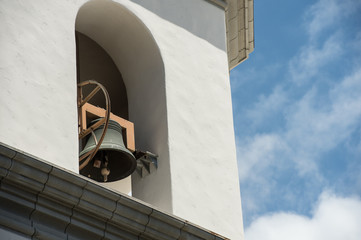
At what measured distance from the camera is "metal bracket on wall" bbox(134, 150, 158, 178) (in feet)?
42.7

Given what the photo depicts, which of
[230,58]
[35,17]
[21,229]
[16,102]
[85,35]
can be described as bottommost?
[21,229]

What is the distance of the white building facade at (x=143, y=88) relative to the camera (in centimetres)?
1170

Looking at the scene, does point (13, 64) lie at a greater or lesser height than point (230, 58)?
lesser

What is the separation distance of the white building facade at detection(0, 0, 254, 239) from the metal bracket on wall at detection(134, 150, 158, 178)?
70 mm

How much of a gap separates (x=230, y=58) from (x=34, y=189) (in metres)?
5.19

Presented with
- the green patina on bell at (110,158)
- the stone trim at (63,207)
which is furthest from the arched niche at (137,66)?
the stone trim at (63,207)

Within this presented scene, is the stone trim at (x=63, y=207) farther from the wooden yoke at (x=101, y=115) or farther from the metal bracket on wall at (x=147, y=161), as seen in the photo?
the wooden yoke at (x=101, y=115)

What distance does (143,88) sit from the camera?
542 inches

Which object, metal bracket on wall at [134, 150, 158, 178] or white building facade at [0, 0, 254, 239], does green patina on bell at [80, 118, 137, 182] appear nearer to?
metal bracket on wall at [134, 150, 158, 178]

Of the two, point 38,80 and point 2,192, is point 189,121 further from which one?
point 2,192

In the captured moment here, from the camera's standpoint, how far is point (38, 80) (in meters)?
12.0

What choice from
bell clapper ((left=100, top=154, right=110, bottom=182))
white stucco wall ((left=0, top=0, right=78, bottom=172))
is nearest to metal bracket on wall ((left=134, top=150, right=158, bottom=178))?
bell clapper ((left=100, top=154, right=110, bottom=182))

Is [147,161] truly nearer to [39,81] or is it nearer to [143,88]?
[143,88]

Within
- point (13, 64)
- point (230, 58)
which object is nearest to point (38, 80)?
point (13, 64)
